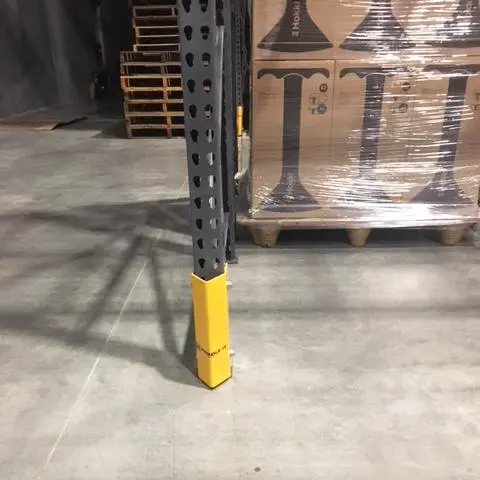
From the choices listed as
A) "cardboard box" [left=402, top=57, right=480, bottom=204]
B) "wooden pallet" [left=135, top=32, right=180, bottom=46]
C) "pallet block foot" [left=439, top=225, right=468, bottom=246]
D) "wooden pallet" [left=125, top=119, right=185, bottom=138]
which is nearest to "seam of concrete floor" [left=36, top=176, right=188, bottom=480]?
"cardboard box" [left=402, top=57, right=480, bottom=204]

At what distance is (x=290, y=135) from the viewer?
126 inches

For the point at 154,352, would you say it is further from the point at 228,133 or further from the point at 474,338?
the point at 474,338

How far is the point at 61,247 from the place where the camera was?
358 cm

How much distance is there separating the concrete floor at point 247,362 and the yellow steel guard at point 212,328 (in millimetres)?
77

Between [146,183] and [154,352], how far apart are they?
3.18 m


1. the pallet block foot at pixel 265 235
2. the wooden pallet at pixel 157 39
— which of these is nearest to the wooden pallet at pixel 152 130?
the wooden pallet at pixel 157 39

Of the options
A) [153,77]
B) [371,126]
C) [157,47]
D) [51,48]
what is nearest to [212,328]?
[371,126]

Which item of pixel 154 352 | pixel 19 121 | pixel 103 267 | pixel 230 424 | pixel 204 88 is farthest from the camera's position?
pixel 19 121

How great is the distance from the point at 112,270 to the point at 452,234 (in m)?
2.25

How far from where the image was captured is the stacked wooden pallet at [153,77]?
25.5 feet

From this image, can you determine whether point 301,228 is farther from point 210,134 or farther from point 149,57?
point 149,57

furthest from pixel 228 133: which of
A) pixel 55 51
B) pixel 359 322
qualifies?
pixel 55 51

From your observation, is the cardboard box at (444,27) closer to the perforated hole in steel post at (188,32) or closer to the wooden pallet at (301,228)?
the wooden pallet at (301,228)

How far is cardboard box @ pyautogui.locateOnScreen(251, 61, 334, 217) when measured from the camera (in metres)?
3.05
